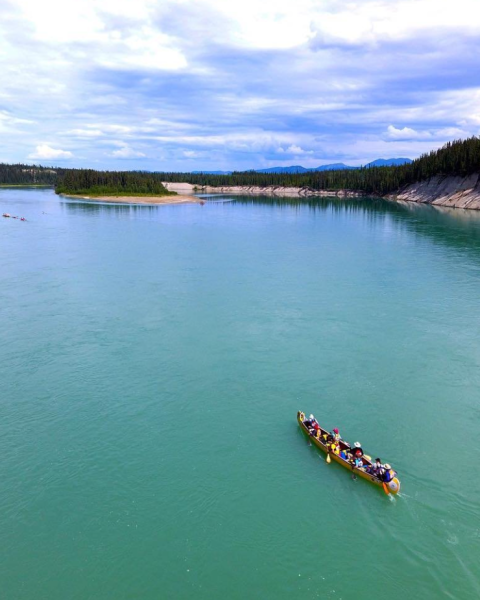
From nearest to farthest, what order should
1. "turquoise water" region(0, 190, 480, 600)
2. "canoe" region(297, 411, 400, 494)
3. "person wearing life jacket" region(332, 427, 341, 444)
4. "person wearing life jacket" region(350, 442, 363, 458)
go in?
"turquoise water" region(0, 190, 480, 600) < "canoe" region(297, 411, 400, 494) < "person wearing life jacket" region(350, 442, 363, 458) < "person wearing life jacket" region(332, 427, 341, 444)

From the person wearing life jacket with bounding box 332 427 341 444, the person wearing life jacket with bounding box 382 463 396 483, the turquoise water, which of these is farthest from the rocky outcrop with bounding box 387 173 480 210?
the person wearing life jacket with bounding box 382 463 396 483

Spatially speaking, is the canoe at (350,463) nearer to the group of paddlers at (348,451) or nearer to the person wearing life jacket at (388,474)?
the group of paddlers at (348,451)

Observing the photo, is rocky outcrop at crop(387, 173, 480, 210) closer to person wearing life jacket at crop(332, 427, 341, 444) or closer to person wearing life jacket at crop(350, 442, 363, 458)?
person wearing life jacket at crop(332, 427, 341, 444)

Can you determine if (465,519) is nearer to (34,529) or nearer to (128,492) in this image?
(128,492)

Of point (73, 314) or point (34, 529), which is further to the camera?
point (73, 314)

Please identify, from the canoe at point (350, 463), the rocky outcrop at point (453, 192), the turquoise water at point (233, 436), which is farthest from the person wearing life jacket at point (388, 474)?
the rocky outcrop at point (453, 192)

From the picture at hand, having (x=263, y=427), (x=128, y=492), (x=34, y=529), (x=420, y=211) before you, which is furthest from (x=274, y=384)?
(x=420, y=211)
